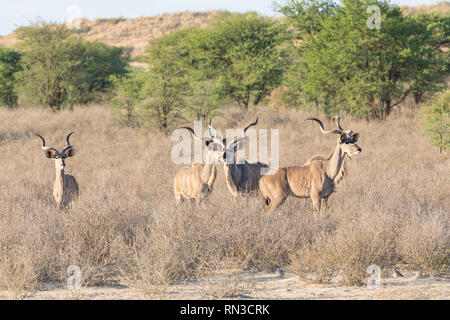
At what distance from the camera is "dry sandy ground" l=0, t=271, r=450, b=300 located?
5270 millimetres

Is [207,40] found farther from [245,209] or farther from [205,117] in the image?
[245,209]

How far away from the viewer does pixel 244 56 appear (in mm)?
22125

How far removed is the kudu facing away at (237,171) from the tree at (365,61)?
11132 mm

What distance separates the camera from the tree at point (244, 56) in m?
21.5

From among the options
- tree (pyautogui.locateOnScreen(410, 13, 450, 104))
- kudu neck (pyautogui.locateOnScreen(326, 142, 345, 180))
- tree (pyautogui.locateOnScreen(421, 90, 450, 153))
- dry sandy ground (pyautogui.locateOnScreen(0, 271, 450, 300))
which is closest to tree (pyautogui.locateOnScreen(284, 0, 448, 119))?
tree (pyautogui.locateOnScreen(410, 13, 450, 104))

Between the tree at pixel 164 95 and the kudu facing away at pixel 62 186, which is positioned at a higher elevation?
the tree at pixel 164 95

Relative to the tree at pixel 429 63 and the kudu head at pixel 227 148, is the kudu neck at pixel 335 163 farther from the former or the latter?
the tree at pixel 429 63

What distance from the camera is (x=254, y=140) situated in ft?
54.1

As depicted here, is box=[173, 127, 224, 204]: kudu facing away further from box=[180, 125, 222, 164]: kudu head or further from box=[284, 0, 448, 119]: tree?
box=[284, 0, 448, 119]: tree

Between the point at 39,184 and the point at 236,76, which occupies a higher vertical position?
the point at 236,76

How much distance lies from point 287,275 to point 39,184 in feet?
22.6

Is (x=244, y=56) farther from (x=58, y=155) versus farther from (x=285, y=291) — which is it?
(x=285, y=291)

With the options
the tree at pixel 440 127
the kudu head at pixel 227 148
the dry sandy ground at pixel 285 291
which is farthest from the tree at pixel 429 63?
the dry sandy ground at pixel 285 291

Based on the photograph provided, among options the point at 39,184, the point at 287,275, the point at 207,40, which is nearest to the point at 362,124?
the point at 207,40
